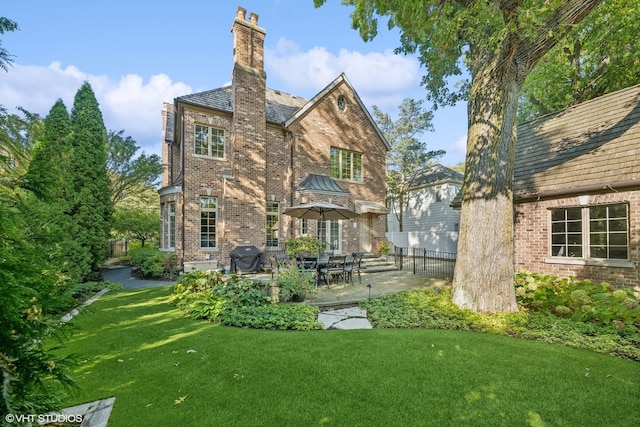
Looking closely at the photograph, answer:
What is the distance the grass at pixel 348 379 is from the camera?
A: 2.94 m

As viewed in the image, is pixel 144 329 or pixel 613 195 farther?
pixel 613 195

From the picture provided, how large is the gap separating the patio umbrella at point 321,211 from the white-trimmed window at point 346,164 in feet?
17.5

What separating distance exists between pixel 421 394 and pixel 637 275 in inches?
312

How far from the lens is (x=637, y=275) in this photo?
7.26m

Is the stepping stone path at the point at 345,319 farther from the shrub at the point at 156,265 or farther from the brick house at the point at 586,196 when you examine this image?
the shrub at the point at 156,265

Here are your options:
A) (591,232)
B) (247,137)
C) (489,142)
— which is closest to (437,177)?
(591,232)

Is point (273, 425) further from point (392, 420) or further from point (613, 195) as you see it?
point (613, 195)

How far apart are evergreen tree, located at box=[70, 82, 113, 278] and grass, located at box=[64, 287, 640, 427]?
7.35 m

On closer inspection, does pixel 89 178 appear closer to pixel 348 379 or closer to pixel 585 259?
pixel 348 379

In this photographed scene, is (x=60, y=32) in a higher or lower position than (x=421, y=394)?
higher

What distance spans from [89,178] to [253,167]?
630 cm

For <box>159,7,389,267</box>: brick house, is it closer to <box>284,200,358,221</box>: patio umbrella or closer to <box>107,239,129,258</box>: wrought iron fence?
<box>284,200,358,221</box>: patio umbrella

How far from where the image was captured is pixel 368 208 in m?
16.0

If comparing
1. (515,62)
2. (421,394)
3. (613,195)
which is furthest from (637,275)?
(421,394)
